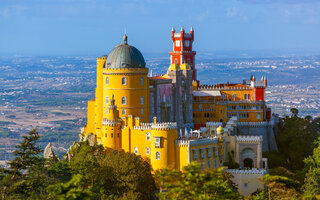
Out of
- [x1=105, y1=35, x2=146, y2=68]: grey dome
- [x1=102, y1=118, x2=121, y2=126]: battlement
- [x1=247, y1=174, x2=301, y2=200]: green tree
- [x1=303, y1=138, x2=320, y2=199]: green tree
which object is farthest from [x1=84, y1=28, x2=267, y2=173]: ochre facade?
[x1=303, y1=138, x2=320, y2=199]: green tree

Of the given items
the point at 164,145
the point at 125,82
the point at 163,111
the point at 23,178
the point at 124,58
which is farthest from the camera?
the point at 163,111

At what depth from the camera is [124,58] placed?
3565 inches

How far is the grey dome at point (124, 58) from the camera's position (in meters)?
90.4

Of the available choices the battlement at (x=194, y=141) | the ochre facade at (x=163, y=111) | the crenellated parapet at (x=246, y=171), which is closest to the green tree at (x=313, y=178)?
the crenellated parapet at (x=246, y=171)

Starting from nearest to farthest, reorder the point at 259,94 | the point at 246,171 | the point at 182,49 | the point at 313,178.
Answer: the point at 246,171, the point at 313,178, the point at 259,94, the point at 182,49

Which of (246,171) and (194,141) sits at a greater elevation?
(194,141)

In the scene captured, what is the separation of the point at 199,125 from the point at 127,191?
3187 centimetres

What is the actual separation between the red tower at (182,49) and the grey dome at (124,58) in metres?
29.8

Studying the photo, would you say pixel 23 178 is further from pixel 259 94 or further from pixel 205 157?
pixel 259 94

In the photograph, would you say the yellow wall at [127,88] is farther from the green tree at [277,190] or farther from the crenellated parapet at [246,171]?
the green tree at [277,190]

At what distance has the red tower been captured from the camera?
122m

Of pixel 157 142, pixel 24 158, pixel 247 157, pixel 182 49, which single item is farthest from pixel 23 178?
pixel 182 49

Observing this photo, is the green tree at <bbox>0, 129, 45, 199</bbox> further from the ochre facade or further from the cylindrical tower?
the cylindrical tower

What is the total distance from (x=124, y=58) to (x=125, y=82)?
322cm
